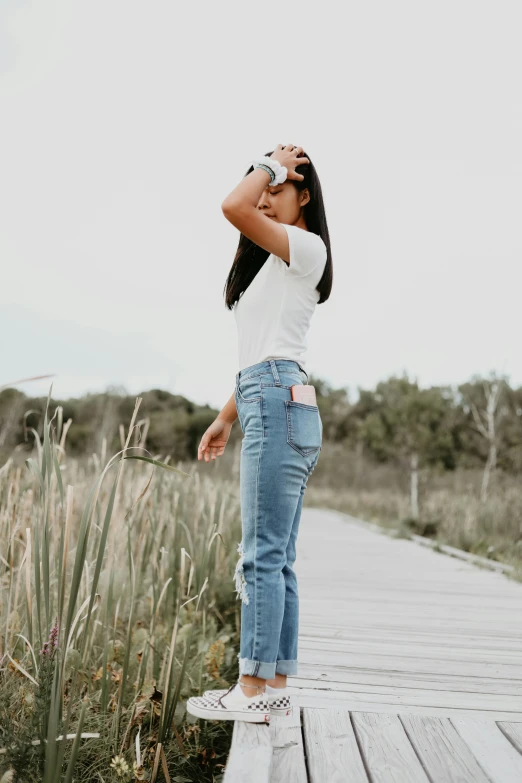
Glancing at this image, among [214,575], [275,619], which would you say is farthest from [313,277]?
[214,575]

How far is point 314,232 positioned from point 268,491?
2.32ft

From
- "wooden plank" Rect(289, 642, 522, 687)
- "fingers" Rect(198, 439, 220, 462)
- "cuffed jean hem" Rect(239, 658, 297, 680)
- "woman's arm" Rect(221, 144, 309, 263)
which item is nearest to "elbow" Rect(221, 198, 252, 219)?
"woman's arm" Rect(221, 144, 309, 263)

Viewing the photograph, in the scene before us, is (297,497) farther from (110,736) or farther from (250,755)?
(110,736)

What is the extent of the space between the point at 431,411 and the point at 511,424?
2.22 metres

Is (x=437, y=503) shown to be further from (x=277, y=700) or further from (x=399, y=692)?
(x=277, y=700)

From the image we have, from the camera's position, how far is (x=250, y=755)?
59.4 inches

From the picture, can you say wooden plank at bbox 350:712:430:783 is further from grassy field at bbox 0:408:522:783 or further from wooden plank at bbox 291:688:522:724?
grassy field at bbox 0:408:522:783

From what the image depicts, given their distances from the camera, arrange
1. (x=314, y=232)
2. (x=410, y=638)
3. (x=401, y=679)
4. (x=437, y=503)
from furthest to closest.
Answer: (x=437, y=503)
(x=410, y=638)
(x=401, y=679)
(x=314, y=232)

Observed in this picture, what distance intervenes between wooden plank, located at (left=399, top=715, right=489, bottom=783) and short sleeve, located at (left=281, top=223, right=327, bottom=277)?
1.16m

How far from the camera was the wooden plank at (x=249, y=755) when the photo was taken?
141 centimetres

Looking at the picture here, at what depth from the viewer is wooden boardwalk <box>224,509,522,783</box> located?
5.15ft

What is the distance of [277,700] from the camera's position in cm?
178

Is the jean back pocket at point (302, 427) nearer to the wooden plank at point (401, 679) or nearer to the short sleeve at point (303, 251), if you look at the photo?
the short sleeve at point (303, 251)

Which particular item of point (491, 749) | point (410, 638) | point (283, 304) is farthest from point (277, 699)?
point (410, 638)
